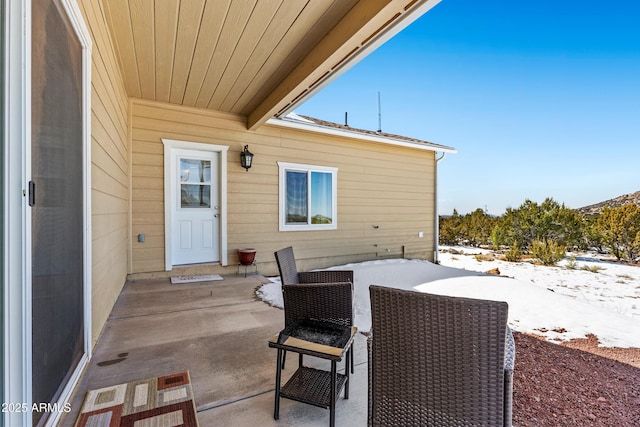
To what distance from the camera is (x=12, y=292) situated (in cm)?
99

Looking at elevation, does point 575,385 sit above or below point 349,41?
below

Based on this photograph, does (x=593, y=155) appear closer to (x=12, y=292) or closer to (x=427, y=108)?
(x=427, y=108)

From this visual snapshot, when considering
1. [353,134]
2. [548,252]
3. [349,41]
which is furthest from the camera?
[548,252]

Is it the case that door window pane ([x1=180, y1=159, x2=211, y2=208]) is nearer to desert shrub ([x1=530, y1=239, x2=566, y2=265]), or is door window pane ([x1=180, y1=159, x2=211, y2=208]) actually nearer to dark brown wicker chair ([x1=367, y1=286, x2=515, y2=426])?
dark brown wicker chair ([x1=367, y1=286, x2=515, y2=426])

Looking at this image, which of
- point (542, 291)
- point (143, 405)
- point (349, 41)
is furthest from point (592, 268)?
point (143, 405)

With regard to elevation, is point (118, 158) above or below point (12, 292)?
above

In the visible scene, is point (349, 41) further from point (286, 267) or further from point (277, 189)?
point (277, 189)

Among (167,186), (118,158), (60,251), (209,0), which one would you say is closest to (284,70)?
(209,0)

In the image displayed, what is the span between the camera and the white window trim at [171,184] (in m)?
4.66

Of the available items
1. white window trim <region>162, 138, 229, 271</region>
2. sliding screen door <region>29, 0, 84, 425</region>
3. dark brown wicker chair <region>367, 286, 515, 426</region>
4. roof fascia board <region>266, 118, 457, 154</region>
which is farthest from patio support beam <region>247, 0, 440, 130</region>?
dark brown wicker chair <region>367, 286, 515, 426</region>

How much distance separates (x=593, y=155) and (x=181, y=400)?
1733 cm

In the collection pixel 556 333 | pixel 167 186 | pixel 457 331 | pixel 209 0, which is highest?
pixel 209 0

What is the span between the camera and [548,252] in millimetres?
7660

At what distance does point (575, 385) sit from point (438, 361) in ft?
5.54
